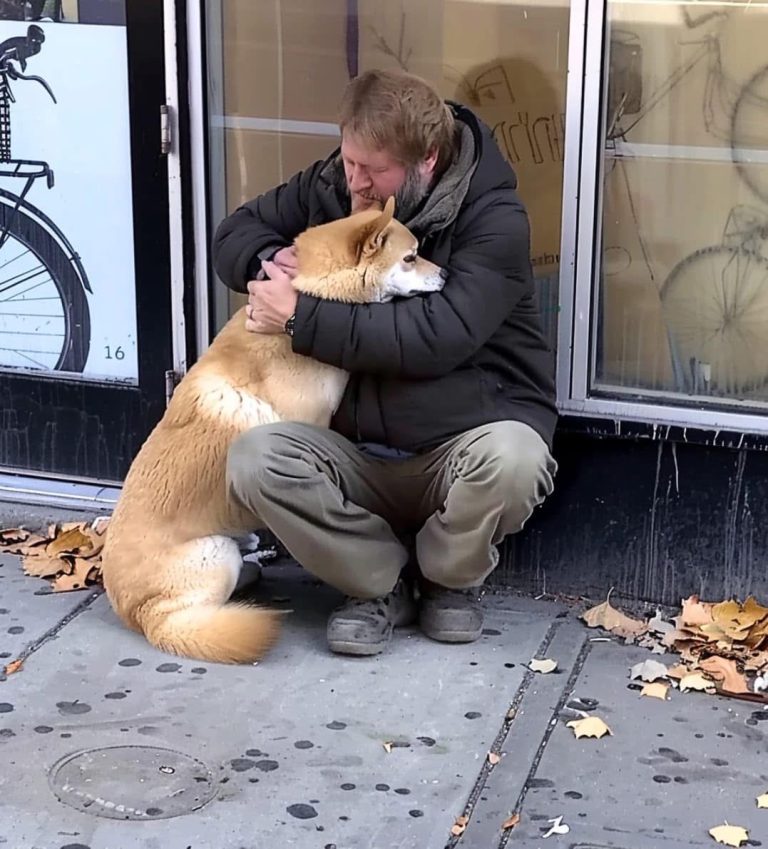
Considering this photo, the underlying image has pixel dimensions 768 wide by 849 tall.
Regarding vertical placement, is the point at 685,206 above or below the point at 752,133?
below

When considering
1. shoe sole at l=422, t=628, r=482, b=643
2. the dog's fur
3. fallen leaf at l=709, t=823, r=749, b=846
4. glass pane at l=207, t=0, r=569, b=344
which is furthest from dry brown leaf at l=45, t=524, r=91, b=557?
fallen leaf at l=709, t=823, r=749, b=846

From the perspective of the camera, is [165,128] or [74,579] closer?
[74,579]

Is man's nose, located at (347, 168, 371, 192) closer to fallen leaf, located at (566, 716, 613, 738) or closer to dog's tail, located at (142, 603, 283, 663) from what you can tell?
dog's tail, located at (142, 603, 283, 663)

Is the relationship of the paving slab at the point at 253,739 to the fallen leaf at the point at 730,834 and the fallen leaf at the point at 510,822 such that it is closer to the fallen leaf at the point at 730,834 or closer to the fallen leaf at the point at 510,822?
the fallen leaf at the point at 510,822

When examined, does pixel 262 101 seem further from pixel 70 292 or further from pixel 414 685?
pixel 414 685

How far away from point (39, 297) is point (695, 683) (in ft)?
8.30

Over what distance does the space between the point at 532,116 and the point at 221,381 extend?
120cm

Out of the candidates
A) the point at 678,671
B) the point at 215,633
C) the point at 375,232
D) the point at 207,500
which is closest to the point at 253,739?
the point at 215,633

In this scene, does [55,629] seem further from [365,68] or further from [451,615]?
[365,68]

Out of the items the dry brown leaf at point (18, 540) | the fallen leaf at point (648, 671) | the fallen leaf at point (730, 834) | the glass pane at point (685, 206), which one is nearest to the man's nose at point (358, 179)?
the glass pane at point (685, 206)

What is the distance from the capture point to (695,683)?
140 inches

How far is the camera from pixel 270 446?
11.5ft

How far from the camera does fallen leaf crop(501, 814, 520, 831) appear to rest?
2.93 metres

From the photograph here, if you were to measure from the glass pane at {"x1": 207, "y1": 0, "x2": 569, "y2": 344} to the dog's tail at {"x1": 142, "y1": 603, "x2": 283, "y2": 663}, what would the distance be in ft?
3.70
